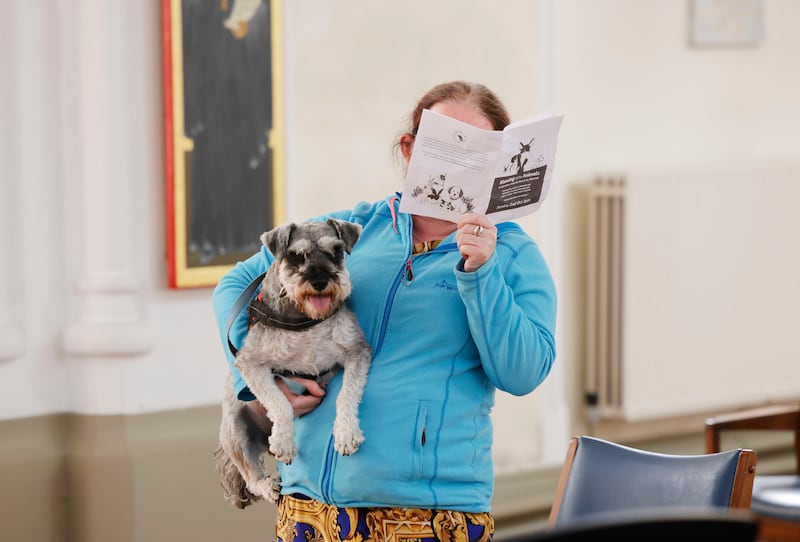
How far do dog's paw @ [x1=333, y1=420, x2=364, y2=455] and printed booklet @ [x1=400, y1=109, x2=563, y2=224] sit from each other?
1.27ft

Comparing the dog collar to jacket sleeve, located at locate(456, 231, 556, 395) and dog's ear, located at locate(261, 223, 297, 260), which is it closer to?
dog's ear, located at locate(261, 223, 297, 260)

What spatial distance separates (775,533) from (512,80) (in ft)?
6.43

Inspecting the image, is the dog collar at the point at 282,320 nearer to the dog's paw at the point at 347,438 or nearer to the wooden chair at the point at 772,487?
the dog's paw at the point at 347,438

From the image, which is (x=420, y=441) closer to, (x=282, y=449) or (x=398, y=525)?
(x=398, y=525)

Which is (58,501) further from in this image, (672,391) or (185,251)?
(672,391)

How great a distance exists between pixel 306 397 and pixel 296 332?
124 mm

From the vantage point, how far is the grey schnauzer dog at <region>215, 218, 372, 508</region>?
6.21 feet

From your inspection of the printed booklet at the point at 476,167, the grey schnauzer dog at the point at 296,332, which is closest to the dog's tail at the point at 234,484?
the grey schnauzer dog at the point at 296,332

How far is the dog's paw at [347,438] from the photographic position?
1.78 metres


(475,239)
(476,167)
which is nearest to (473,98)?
(476,167)

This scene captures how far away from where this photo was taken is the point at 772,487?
11.1 ft

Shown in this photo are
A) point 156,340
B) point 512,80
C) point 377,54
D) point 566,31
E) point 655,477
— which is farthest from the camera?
point 566,31

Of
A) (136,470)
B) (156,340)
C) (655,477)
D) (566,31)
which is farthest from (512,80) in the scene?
(655,477)

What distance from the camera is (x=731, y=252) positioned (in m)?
4.82
